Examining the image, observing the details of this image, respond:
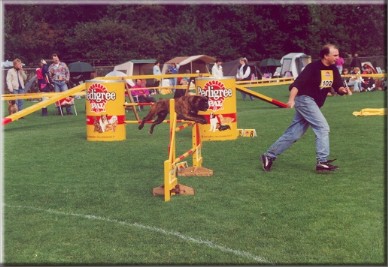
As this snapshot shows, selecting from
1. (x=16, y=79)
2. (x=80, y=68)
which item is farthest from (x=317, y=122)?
(x=80, y=68)

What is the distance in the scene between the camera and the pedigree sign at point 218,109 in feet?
50.9

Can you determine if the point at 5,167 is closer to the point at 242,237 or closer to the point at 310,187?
the point at 310,187

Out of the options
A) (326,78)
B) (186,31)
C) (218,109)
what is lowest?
(218,109)

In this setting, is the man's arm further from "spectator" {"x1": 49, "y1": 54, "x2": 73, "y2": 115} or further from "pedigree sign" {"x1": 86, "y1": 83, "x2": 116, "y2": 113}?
"spectator" {"x1": 49, "y1": 54, "x2": 73, "y2": 115}

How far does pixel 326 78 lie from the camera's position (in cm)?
1078

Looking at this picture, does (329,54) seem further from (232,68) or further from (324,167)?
(232,68)

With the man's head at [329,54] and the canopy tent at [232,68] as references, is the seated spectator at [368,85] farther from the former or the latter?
the man's head at [329,54]

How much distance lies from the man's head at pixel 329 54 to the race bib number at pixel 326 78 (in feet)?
0.46

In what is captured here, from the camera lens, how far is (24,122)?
2281 cm

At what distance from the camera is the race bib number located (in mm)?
10758

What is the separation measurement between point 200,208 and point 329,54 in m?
3.47

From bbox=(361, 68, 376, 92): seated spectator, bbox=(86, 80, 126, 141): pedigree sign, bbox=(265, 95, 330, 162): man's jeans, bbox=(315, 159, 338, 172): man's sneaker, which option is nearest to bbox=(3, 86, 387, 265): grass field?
bbox=(315, 159, 338, 172): man's sneaker

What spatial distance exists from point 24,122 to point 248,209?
51.4ft

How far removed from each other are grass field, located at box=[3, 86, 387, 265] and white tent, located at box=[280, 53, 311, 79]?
41.2 meters
